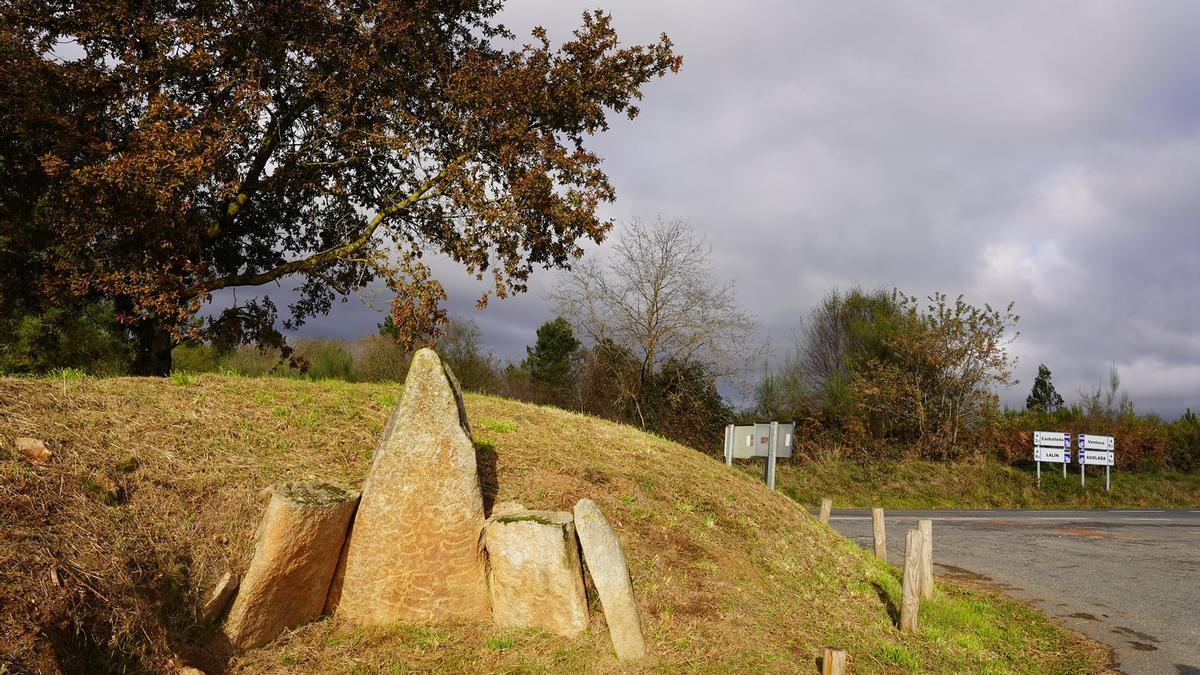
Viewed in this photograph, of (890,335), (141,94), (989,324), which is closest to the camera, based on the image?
(141,94)

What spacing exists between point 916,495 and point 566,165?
20.3m

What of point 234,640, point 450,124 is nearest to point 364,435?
point 234,640

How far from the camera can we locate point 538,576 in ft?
21.9

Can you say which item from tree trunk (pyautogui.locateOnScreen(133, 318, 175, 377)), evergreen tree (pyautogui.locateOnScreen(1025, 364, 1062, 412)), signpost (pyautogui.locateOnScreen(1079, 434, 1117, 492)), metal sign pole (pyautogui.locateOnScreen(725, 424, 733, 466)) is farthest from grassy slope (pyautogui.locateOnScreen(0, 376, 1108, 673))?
evergreen tree (pyautogui.locateOnScreen(1025, 364, 1062, 412))

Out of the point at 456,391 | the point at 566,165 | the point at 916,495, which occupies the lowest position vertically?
the point at 916,495

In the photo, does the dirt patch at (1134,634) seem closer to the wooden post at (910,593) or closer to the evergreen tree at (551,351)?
the wooden post at (910,593)

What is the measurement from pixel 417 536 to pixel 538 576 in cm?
120

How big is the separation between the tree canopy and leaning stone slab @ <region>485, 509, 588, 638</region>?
22.0 feet

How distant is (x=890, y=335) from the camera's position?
33.0m

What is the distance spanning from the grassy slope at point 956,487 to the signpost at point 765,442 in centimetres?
1119

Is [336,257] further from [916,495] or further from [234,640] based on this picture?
[916,495]

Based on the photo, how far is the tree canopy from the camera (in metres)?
11.1

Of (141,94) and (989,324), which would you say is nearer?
(141,94)

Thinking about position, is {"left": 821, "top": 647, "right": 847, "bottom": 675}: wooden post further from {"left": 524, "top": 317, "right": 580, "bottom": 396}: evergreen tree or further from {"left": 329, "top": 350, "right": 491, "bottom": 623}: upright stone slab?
{"left": 524, "top": 317, "right": 580, "bottom": 396}: evergreen tree
